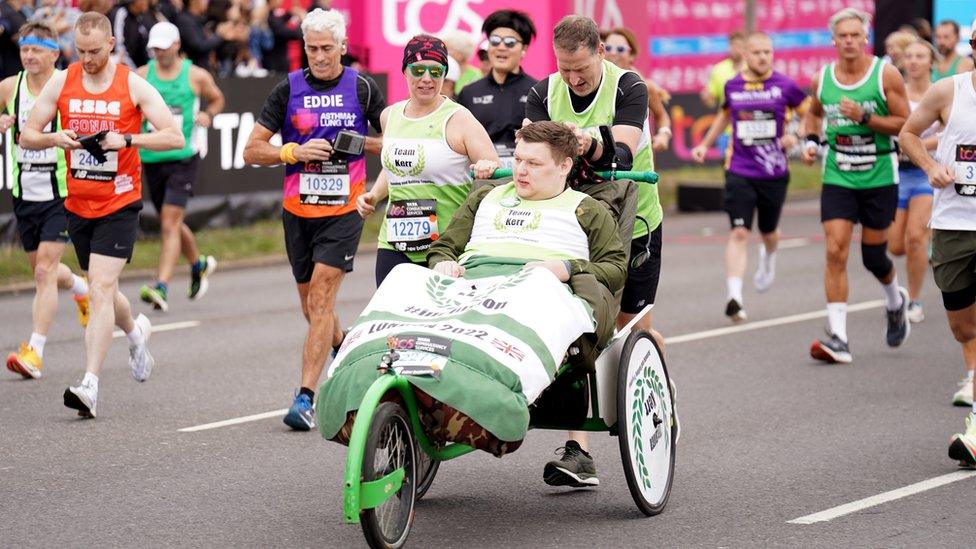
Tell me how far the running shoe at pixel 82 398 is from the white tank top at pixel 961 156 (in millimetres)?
4650

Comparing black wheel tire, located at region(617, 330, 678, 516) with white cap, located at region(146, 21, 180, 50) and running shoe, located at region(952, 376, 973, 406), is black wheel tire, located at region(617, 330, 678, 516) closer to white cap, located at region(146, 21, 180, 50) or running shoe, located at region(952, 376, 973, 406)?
running shoe, located at region(952, 376, 973, 406)

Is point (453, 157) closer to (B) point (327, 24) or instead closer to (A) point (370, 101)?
(A) point (370, 101)

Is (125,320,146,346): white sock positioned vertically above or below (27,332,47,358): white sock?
above

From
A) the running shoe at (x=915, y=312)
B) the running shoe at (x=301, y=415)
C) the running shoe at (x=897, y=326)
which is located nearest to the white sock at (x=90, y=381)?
the running shoe at (x=301, y=415)

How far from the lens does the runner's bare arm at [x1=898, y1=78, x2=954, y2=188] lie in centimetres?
817

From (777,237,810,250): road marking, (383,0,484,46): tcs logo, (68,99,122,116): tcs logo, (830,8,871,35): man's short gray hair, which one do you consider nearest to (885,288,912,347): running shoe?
(830,8,871,35): man's short gray hair

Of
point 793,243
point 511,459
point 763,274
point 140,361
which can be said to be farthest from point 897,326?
point 793,243

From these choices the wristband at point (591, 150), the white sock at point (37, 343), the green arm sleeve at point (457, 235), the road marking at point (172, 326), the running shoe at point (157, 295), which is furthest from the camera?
the running shoe at point (157, 295)

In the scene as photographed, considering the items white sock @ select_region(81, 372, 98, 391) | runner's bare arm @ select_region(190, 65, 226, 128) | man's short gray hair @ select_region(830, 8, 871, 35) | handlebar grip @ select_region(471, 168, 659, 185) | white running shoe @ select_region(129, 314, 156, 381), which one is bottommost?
white running shoe @ select_region(129, 314, 156, 381)

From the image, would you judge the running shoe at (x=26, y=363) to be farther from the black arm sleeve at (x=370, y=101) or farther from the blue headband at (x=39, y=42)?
the black arm sleeve at (x=370, y=101)

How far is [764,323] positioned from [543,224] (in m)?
6.30

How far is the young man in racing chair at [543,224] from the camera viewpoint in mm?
6902

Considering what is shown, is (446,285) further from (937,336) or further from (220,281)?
(220,281)

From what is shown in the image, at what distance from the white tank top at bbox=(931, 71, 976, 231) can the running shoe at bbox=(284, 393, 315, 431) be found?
3.46 metres
